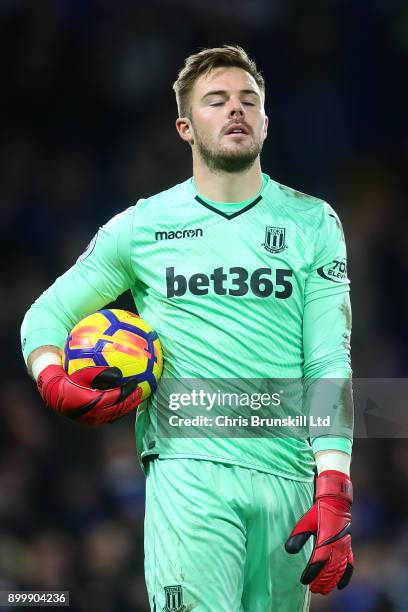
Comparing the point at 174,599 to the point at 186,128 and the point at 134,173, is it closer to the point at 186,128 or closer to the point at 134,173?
the point at 186,128

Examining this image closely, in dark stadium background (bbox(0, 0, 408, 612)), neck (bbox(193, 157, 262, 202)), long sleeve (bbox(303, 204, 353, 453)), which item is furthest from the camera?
dark stadium background (bbox(0, 0, 408, 612))

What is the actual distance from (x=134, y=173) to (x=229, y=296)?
204 inches

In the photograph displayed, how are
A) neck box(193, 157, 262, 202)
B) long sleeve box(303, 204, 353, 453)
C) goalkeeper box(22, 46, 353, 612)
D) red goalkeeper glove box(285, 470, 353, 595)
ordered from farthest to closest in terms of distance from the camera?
1. neck box(193, 157, 262, 202)
2. long sleeve box(303, 204, 353, 453)
3. goalkeeper box(22, 46, 353, 612)
4. red goalkeeper glove box(285, 470, 353, 595)

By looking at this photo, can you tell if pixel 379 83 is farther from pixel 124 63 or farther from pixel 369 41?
pixel 124 63

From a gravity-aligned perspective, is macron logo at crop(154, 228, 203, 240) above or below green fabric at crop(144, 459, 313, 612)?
above

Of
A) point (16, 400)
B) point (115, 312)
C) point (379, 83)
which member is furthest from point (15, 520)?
point (379, 83)

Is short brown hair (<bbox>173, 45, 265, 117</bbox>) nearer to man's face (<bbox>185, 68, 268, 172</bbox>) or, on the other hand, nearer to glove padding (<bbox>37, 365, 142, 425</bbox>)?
man's face (<bbox>185, 68, 268, 172</bbox>)

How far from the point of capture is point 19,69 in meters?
9.55

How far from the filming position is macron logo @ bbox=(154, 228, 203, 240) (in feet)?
13.9

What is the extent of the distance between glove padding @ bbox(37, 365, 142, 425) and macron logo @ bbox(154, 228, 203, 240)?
60 cm

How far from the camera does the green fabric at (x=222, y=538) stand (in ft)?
12.5

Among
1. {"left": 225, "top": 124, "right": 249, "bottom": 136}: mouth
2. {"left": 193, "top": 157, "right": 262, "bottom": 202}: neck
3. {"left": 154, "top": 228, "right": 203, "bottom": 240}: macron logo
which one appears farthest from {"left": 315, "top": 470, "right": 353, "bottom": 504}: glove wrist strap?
{"left": 225, "top": 124, "right": 249, "bottom": 136}: mouth

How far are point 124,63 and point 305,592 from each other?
6.56m

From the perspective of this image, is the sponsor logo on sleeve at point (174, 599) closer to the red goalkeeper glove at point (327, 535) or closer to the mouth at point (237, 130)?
the red goalkeeper glove at point (327, 535)
